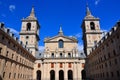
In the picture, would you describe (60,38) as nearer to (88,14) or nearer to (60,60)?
(60,60)

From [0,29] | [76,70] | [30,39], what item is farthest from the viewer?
[30,39]

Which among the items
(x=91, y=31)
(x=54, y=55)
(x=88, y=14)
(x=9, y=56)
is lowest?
(x=9, y=56)

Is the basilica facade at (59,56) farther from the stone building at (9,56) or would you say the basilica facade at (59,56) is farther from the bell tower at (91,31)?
the stone building at (9,56)

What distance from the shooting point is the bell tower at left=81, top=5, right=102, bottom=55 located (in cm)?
5562

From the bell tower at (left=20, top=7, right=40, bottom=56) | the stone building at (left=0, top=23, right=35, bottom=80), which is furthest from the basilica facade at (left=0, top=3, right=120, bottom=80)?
the stone building at (left=0, top=23, right=35, bottom=80)

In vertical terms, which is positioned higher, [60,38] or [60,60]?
[60,38]

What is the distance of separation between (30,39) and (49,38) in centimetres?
865

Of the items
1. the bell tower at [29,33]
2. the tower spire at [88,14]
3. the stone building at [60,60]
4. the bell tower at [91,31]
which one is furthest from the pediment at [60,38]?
the tower spire at [88,14]

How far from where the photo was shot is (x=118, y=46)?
25.6 meters

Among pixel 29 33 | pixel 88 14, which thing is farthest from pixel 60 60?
pixel 88 14

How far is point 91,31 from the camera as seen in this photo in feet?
187

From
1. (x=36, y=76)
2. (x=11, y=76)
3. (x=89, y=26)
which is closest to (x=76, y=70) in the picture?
(x=36, y=76)

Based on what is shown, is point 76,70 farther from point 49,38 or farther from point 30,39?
point 30,39

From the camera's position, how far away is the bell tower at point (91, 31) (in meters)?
55.6
